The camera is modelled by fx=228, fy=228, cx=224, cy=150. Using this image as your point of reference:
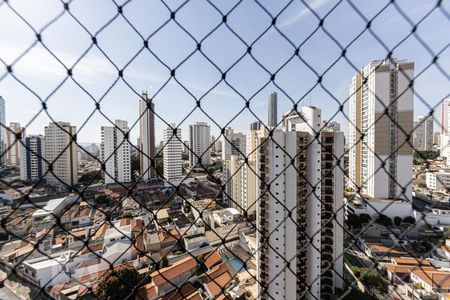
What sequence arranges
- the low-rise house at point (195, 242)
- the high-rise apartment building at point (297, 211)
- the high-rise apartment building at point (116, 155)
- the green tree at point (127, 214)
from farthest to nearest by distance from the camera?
the high-rise apartment building at point (116, 155) < the green tree at point (127, 214) < the low-rise house at point (195, 242) < the high-rise apartment building at point (297, 211)

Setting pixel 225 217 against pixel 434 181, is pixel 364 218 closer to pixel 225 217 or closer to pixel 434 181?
pixel 225 217

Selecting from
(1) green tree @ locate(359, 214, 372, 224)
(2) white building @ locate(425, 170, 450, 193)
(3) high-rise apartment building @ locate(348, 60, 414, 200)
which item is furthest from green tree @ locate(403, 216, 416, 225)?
(2) white building @ locate(425, 170, 450, 193)

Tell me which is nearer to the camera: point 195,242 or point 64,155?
point 64,155

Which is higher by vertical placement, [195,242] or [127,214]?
[127,214]

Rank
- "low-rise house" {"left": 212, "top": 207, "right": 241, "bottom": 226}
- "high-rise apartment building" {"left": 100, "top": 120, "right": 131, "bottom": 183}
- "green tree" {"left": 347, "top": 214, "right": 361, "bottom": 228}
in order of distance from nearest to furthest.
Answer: "green tree" {"left": 347, "top": 214, "right": 361, "bottom": 228} < "low-rise house" {"left": 212, "top": 207, "right": 241, "bottom": 226} < "high-rise apartment building" {"left": 100, "top": 120, "right": 131, "bottom": 183}

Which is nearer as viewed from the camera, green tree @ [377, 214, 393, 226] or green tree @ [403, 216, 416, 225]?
green tree @ [377, 214, 393, 226]

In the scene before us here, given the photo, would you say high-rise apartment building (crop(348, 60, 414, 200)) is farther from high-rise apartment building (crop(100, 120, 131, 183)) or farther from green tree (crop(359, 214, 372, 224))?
high-rise apartment building (crop(100, 120, 131, 183))

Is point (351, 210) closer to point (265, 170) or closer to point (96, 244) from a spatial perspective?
point (265, 170)

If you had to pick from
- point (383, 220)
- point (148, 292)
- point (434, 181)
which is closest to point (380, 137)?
point (383, 220)

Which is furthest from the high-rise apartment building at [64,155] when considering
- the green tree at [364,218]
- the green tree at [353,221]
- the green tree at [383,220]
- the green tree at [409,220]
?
the green tree at [409,220]

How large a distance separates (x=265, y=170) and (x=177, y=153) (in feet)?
33.0

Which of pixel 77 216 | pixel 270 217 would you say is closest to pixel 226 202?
pixel 77 216

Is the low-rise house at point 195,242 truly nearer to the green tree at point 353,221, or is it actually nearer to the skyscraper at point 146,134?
the skyscraper at point 146,134

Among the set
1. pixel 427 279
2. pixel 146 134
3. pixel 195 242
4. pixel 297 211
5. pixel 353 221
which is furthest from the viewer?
pixel 353 221
